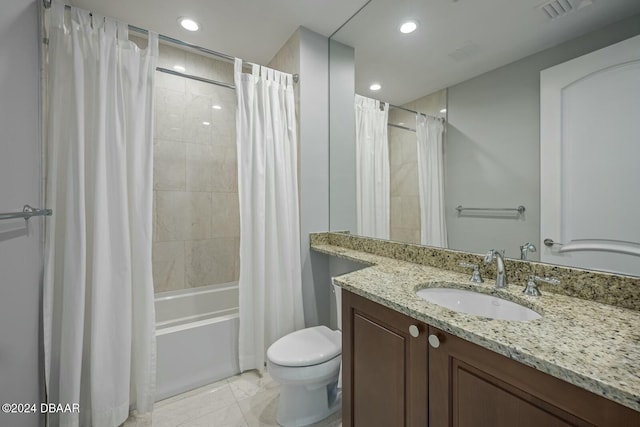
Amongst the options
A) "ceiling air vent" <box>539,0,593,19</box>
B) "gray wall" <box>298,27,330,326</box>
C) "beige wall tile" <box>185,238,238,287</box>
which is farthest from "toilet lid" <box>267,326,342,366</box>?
"ceiling air vent" <box>539,0,593,19</box>

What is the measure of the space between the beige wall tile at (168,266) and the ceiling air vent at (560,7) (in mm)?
2792

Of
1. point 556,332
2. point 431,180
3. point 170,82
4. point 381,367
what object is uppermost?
point 170,82

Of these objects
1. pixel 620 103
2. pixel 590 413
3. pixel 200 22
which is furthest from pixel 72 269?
pixel 620 103

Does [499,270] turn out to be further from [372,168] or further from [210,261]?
[210,261]

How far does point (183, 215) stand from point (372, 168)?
1746 millimetres

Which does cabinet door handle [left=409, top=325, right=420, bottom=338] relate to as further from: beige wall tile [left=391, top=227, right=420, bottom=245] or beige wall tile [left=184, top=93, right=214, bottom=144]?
beige wall tile [left=184, top=93, right=214, bottom=144]

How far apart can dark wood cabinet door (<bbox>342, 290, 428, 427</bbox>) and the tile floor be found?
22.6 inches

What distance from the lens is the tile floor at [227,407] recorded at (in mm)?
1478

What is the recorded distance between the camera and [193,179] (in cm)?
247

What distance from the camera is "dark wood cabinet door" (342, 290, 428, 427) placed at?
0.87 m

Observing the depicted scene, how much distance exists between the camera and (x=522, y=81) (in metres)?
1.16

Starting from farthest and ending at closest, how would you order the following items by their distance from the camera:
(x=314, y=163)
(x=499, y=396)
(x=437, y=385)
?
(x=314, y=163)
(x=437, y=385)
(x=499, y=396)

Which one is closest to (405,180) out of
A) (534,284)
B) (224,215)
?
(534,284)

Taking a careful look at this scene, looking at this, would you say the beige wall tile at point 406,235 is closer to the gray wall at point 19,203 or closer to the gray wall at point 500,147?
the gray wall at point 500,147
